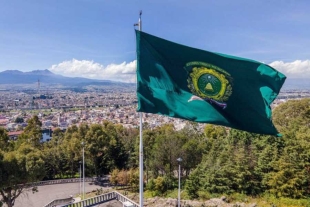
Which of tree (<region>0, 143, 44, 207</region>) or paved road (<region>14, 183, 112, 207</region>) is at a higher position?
tree (<region>0, 143, 44, 207</region>)

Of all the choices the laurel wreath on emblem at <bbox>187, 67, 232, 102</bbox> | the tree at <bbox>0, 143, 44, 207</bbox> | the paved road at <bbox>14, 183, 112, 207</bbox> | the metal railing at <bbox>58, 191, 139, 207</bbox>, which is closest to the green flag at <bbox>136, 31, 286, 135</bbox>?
the laurel wreath on emblem at <bbox>187, 67, 232, 102</bbox>

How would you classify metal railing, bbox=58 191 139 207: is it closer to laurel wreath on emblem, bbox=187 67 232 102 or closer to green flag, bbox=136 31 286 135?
green flag, bbox=136 31 286 135

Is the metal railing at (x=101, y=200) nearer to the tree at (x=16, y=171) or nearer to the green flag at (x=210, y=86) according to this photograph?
the tree at (x=16, y=171)

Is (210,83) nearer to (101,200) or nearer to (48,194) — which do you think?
(101,200)

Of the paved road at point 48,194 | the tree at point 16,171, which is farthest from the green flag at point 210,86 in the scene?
the paved road at point 48,194

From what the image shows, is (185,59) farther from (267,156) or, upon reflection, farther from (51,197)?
(51,197)

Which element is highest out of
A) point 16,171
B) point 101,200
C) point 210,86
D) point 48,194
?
point 210,86

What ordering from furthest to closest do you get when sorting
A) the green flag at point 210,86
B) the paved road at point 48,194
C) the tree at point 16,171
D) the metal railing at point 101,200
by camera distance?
the paved road at point 48,194
the tree at point 16,171
the metal railing at point 101,200
the green flag at point 210,86

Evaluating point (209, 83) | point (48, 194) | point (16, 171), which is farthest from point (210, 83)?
point (48, 194)
